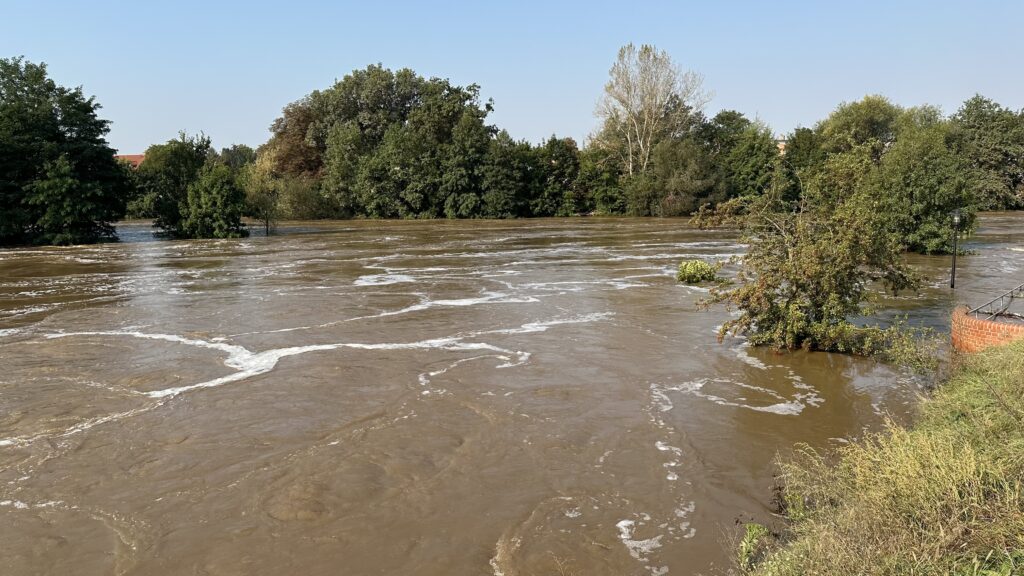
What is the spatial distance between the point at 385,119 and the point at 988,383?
65.0 metres

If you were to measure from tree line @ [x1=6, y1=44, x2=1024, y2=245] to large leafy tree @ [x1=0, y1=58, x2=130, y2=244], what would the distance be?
9cm

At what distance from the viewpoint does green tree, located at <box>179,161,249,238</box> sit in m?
41.0

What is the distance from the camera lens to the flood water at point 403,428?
19.4 feet

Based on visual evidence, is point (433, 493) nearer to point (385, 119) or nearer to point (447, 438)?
point (447, 438)

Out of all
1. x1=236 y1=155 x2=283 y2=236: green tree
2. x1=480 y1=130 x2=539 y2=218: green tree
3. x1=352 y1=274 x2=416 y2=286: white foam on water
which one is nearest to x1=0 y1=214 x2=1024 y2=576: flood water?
x1=352 y1=274 x2=416 y2=286: white foam on water

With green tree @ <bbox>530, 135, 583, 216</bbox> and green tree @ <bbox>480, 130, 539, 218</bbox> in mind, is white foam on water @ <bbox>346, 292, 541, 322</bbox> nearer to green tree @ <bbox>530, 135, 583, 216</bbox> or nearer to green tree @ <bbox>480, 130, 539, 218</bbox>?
green tree @ <bbox>480, 130, 539, 218</bbox>

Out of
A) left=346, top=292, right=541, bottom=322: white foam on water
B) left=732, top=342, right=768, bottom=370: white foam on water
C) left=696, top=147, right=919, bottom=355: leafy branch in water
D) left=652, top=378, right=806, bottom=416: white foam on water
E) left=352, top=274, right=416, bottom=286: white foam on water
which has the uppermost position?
left=696, top=147, right=919, bottom=355: leafy branch in water

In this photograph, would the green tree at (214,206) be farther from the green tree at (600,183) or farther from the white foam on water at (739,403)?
the white foam on water at (739,403)

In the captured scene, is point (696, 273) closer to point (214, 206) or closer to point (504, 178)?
point (214, 206)

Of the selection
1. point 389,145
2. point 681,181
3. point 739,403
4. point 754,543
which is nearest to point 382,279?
point 739,403

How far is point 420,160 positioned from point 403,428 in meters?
52.9

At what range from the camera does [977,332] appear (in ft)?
32.4

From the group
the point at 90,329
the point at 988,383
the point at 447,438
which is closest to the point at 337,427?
the point at 447,438

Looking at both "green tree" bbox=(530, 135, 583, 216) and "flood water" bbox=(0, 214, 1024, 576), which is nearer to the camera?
"flood water" bbox=(0, 214, 1024, 576)
